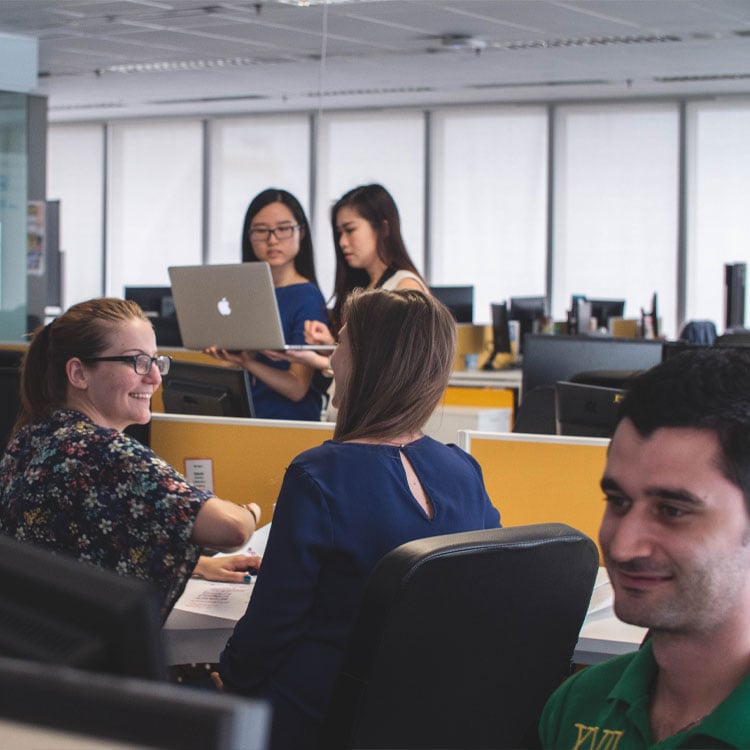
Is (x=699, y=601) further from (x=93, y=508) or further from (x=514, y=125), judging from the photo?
(x=514, y=125)

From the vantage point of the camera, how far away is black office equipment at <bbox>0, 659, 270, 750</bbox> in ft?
1.39

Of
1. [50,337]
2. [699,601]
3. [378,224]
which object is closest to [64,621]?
[699,601]

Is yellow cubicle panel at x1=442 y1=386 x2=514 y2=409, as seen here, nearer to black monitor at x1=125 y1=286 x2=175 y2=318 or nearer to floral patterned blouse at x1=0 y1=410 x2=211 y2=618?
black monitor at x1=125 y1=286 x2=175 y2=318

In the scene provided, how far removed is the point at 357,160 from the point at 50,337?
29.8 feet

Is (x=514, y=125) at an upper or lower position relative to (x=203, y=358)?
upper

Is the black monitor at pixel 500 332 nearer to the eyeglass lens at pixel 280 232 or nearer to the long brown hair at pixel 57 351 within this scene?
the eyeglass lens at pixel 280 232

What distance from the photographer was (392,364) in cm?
197

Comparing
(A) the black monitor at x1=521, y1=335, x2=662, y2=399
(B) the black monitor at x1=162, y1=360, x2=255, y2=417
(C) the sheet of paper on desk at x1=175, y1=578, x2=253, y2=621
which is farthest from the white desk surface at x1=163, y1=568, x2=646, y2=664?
(A) the black monitor at x1=521, y1=335, x2=662, y2=399

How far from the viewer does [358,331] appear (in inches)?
77.9

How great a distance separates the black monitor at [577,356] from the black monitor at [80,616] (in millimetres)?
3690

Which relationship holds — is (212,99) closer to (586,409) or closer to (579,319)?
(579,319)

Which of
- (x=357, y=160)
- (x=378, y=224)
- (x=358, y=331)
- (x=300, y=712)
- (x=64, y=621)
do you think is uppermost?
(x=357, y=160)

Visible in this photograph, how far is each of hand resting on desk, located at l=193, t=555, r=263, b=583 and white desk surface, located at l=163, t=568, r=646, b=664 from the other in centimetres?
12

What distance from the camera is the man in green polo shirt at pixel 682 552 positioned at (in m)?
1.02
